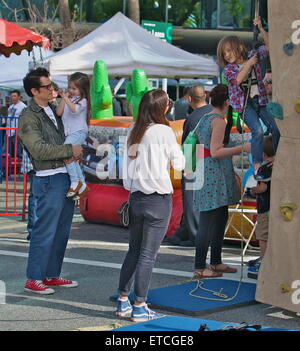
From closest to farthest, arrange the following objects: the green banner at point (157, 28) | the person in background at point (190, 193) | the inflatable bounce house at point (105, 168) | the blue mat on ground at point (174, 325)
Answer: the blue mat on ground at point (174, 325) < the person in background at point (190, 193) < the inflatable bounce house at point (105, 168) < the green banner at point (157, 28)

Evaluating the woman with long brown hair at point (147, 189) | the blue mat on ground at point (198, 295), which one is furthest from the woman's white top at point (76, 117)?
the blue mat on ground at point (198, 295)

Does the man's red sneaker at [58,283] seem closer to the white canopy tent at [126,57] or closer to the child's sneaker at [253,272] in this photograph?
the child's sneaker at [253,272]

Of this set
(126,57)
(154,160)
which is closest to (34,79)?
(154,160)

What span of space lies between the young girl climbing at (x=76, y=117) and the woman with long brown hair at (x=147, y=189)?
1.15m

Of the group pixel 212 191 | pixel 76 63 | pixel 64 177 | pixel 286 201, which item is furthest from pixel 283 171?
pixel 76 63

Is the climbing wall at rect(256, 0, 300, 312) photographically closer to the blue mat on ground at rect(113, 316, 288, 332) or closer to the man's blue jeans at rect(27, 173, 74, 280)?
the blue mat on ground at rect(113, 316, 288, 332)

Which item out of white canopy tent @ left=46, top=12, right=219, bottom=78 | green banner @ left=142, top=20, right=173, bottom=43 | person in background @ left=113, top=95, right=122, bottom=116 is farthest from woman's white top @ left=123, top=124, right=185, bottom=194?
green banner @ left=142, top=20, right=173, bottom=43

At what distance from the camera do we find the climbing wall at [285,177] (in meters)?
7.04

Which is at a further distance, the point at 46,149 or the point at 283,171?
the point at 46,149

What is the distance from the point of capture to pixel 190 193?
1123 centimetres

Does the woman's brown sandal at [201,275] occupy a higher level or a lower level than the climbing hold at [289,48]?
lower

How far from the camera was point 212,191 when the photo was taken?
8.75m
